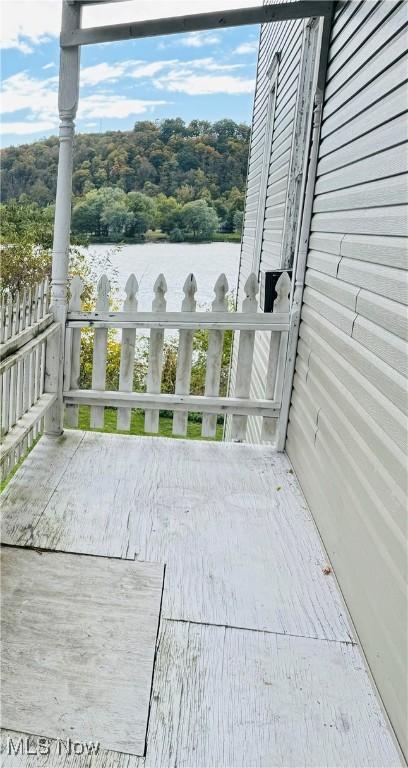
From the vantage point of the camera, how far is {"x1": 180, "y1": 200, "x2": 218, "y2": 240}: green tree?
978 centimetres

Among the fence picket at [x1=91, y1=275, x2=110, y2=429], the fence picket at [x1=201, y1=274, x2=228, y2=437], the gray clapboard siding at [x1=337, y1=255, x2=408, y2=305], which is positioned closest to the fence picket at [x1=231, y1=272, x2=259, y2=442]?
the fence picket at [x1=201, y1=274, x2=228, y2=437]

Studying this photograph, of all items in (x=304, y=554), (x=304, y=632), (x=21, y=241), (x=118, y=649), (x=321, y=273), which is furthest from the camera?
(x=21, y=241)

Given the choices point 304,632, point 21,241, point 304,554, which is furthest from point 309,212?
point 21,241

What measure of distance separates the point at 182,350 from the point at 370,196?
1.75 metres

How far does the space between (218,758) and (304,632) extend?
1.87 ft

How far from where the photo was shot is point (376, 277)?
5.90 ft

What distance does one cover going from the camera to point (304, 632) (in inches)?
69.7

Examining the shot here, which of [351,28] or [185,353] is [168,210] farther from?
[351,28]

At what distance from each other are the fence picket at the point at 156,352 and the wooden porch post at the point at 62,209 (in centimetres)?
58

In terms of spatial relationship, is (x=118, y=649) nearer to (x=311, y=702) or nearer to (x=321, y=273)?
(x=311, y=702)

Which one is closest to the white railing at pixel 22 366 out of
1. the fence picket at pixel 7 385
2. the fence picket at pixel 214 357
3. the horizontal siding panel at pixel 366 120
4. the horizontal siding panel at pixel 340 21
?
the fence picket at pixel 7 385

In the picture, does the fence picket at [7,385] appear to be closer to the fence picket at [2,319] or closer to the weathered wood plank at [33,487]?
the fence picket at [2,319]

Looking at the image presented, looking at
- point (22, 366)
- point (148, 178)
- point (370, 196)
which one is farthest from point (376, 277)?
point (148, 178)

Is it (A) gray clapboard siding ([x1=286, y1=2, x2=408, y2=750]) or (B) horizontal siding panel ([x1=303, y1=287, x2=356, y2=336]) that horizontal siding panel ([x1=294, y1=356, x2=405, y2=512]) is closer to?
(A) gray clapboard siding ([x1=286, y1=2, x2=408, y2=750])
